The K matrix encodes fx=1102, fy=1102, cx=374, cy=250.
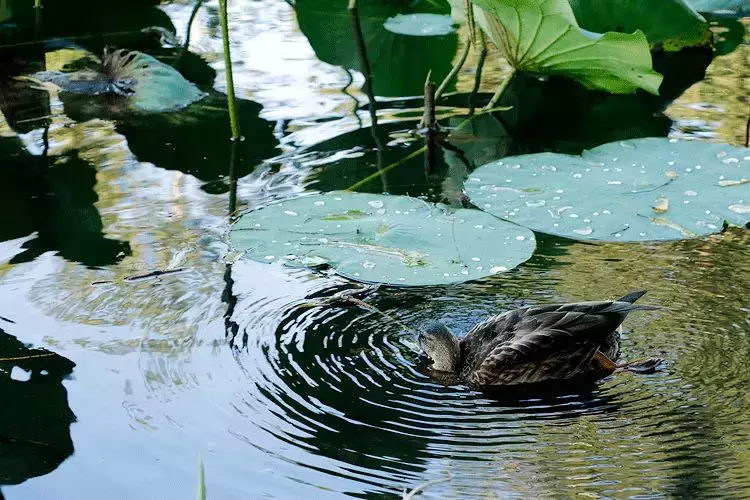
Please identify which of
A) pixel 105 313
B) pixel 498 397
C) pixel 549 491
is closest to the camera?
pixel 549 491

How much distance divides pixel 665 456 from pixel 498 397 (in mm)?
621

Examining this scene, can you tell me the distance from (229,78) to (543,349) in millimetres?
2626

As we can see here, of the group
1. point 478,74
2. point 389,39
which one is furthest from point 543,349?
point 389,39

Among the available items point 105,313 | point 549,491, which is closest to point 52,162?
point 105,313

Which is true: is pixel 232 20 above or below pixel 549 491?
below

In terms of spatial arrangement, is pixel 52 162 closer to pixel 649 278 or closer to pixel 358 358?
pixel 358 358

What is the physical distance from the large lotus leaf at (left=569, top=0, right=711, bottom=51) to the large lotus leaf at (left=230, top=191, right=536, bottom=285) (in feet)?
7.90

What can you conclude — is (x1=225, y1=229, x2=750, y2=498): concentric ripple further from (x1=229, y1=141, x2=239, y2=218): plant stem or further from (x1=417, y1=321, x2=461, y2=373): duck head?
(x1=229, y1=141, x2=239, y2=218): plant stem

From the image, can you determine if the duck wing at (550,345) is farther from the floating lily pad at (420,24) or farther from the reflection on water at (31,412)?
the floating lily pad at (420,24)

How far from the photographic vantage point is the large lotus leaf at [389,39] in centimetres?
704

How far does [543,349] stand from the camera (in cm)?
344

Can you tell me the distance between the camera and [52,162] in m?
5.60

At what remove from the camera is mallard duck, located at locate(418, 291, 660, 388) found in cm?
342

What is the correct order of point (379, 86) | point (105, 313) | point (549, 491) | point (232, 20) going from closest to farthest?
1. point (549, 491)
2. point (105, 313)
3. point (379, 86)
4. point (232, 20)
